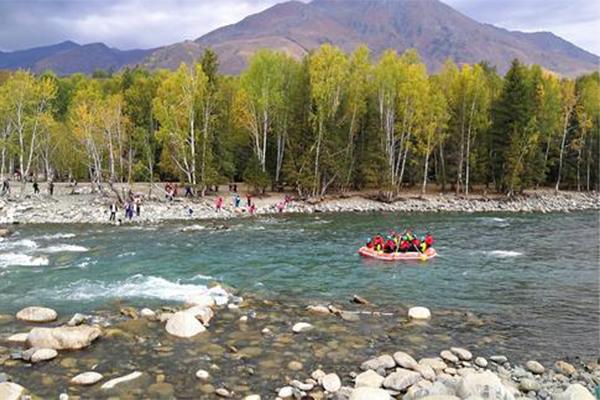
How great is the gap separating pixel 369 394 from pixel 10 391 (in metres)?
7.98

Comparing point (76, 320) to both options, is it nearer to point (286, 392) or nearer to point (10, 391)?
point (10, 391)

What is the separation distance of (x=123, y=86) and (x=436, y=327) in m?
63.8

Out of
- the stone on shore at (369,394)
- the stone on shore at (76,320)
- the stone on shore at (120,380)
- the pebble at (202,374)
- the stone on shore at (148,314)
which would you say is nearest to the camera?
the stone on shore at (369,394)

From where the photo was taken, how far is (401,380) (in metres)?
13.4

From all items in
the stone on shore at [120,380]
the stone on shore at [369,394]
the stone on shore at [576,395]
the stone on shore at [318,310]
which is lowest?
the stone on shore at [318,310]

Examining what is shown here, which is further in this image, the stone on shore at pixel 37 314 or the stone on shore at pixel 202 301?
the stone on shore at pixel 202 301

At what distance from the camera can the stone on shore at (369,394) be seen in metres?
12.0

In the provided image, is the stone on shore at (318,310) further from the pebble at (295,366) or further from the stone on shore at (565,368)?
the stone on shore at (565,368)

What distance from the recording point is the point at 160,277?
80.8ft

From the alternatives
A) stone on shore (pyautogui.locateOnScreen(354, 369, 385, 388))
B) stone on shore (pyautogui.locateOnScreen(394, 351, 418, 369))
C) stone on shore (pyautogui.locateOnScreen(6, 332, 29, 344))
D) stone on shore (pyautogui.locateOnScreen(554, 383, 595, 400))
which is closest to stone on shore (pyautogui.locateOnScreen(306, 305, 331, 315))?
stone on shore (pyautogui.locateOnScreen(394, 351, 418, 369))

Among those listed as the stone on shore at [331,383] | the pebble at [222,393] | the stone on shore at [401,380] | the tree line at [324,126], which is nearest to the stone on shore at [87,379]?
the pebble at [222,393]

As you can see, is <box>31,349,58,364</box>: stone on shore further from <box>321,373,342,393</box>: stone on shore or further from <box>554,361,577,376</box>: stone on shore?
<box>554,361,577,376</box>: stone on shore

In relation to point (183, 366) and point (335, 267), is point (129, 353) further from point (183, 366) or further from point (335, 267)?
point (335, 267)

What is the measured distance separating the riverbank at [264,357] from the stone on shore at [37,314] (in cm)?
3
